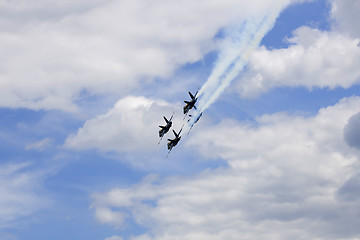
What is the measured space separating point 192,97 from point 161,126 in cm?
1601

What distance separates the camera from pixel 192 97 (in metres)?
183

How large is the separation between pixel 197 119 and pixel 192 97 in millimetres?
8773

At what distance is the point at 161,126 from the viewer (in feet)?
633

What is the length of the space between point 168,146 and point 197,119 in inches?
738

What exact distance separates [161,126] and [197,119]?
62.6 ft

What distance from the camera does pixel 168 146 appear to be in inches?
7549

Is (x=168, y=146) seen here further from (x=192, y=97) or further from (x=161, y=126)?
(x=192, y=97)

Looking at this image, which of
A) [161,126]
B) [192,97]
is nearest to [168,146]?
[161,126]

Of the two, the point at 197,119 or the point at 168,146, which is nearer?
the point at 197,119

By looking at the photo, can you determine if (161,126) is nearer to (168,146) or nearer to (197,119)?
(168,146)

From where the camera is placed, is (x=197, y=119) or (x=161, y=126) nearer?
(x=197, y=119)

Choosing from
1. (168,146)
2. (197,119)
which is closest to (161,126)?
(168,146)

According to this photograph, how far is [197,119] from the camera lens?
177m
